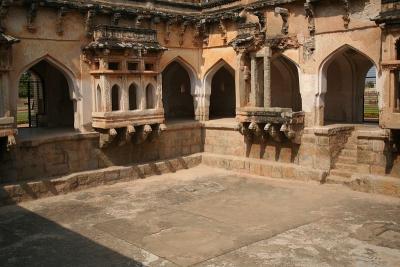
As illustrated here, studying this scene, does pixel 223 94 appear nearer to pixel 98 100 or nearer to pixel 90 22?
pixel 98 100

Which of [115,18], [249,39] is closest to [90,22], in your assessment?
[115,18]

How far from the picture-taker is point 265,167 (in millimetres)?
12406

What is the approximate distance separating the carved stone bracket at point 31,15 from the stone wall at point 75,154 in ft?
8.77

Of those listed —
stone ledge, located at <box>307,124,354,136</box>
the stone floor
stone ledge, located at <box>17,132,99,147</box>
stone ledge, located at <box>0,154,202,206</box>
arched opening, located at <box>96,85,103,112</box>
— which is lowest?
the stone floor

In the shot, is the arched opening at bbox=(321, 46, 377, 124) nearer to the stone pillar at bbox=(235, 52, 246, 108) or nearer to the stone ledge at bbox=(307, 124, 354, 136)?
the stone ledge at bbox=(307, 124, 354, 136)

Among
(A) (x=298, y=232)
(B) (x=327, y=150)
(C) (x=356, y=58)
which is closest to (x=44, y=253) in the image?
(A) (x=298, y=232)

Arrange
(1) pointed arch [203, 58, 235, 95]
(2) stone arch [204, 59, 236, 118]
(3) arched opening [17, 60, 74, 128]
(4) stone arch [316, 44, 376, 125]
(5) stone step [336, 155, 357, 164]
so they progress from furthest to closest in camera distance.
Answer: (2) stone arch [204, 59, 236, 118] < (1) pointed arch [203, 58, 235, 95] < (4) stone arch [316, 44, 376, 125] < (3) arched opening [17, 60, 74, 128] < (5) stone step [336, 155, 357, 164]

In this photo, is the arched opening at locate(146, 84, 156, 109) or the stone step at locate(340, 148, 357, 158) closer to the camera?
the stone step at locate(340, 148, 357, 158)

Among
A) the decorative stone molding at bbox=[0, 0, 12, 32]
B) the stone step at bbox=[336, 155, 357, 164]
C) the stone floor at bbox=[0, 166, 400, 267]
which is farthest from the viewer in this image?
the stone step at bbox=[336, 155, 357, 164]

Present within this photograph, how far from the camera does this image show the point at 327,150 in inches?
445

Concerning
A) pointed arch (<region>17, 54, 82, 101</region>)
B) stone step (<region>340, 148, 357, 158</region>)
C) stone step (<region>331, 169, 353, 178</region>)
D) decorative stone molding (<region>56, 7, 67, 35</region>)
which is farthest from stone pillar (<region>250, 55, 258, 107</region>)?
decorative stone molding (<region>56, 7, 67, 35</region>)

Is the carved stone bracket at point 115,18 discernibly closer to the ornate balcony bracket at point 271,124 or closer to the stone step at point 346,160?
the ornate balcony bracket at point 271,124

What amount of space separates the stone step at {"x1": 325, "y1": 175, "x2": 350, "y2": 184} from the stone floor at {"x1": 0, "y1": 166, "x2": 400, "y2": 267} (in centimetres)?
22

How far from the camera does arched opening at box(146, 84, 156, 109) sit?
41.6 ft
